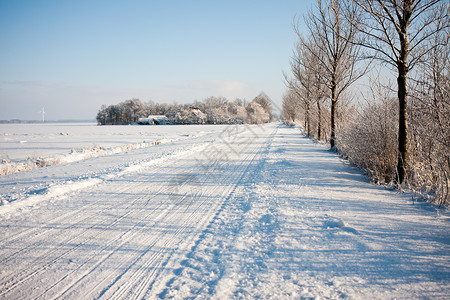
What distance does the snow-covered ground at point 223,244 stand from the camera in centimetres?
215

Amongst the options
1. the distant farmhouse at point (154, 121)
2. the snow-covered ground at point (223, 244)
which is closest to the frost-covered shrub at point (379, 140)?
the snow-covered ground at point (223, 244)

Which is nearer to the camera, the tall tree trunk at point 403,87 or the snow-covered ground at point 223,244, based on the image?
the snow-covered ground at point 223,244

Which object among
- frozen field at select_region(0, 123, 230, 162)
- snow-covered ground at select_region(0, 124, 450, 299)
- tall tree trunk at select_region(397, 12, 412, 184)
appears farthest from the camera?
frozen field at select_region(0, 123, 230, 162)

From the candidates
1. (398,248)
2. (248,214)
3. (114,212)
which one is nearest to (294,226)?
(248,214)

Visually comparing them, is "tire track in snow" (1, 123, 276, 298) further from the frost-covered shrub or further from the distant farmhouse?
the distant farmhouse

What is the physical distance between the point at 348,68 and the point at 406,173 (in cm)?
793

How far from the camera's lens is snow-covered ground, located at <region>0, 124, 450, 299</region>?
2148 millimetres

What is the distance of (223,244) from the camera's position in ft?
9.50

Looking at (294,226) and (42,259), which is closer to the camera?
(42,259)

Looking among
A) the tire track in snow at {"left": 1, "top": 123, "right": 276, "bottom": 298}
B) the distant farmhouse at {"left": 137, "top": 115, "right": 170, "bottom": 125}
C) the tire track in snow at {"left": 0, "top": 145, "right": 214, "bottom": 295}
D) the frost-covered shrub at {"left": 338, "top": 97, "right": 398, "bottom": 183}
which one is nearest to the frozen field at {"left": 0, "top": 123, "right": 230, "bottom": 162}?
the tire track in snow at {"left": 0, "top": 145, "right": 214, "bottom": 295}

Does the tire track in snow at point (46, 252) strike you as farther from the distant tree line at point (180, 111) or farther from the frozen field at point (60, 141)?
the distant tree line at point (180, 111)

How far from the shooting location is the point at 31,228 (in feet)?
11.4

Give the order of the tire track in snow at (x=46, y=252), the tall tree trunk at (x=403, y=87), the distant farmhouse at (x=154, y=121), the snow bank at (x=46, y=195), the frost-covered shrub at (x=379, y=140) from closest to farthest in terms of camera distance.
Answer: the tire track in snow at (x=46, y=252) → the snow bank at (x=46, y=195) → the tall tree trunk at (x=403, y=87) → the frost-covered shrub at (x=379, y=140) → the distant farmhouse at (x=154, y=121)

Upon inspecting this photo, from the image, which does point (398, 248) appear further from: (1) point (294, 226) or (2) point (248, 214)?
(2) point (248, 214)
